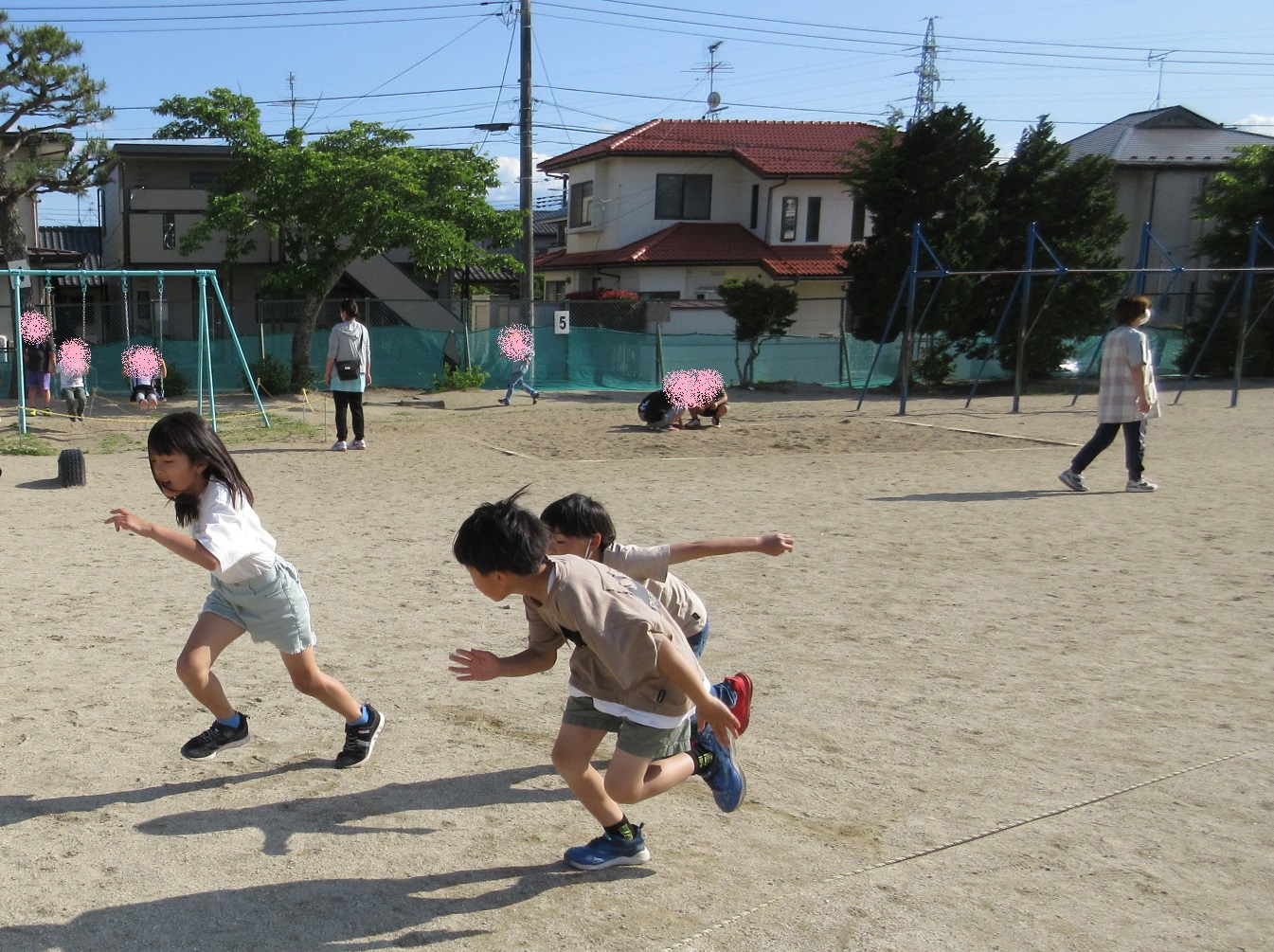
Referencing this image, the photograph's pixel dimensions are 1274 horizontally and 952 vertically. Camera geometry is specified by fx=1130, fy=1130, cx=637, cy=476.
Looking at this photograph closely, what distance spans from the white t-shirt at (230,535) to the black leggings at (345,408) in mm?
9569

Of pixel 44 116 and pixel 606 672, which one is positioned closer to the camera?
pixel 606 672

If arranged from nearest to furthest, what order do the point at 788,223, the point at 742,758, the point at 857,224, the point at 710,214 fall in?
the point at 742,758
the point at 788,223
the point at 857,224
the point at 710,214

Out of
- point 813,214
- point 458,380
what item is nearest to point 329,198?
point 458,380

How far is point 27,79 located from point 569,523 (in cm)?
2084

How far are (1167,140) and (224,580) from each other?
128 feet

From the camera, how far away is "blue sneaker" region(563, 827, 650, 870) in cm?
321

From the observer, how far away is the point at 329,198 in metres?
20.8

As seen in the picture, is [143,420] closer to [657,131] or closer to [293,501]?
[293,501]

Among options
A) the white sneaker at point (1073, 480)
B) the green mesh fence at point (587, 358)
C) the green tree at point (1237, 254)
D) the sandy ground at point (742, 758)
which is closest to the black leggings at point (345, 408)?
the sandy ground at point (742, 758)

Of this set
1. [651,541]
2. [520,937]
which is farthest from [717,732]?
[651,541]

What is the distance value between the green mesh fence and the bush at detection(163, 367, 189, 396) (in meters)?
0.25

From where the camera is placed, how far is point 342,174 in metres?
20.5

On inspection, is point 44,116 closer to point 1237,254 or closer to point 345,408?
point 345,408

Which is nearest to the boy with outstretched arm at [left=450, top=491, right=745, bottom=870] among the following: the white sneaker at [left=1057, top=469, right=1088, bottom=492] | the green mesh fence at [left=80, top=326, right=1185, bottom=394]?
the white sneaker at [left=1057, top=469, right=1088, bottom=492]
